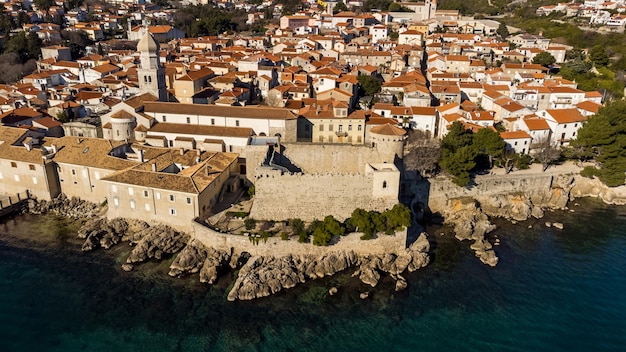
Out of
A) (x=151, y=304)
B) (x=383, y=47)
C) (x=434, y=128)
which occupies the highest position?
(x=383, y=47)

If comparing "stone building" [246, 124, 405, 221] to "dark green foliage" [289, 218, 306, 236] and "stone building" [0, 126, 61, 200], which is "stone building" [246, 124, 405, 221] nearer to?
"dark green foliage" [289, 218, 306, 236]

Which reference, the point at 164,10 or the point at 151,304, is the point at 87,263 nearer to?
the point at 151,304

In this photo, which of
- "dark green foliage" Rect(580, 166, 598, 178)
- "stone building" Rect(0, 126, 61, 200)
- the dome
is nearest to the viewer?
"stone building" Rect(0, 126, 61, 200)

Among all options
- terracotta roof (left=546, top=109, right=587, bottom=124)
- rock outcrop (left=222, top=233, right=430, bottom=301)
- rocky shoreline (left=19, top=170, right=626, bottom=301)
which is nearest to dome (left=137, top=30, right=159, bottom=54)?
rocky shoreline (left=19, top=170, right=626, bottom=301)

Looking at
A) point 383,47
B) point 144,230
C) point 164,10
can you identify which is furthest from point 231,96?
point 164,10

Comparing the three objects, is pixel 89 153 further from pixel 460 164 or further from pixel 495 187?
pixel 495 187

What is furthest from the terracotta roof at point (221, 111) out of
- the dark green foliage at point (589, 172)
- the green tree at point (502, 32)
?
the green tree at point (502, 32)
